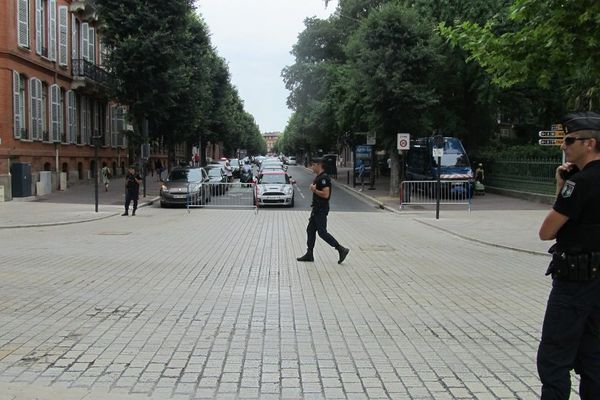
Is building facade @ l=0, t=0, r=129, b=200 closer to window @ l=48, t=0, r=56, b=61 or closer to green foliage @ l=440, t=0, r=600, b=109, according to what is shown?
window @ l=48, t=0, r=56, b=61

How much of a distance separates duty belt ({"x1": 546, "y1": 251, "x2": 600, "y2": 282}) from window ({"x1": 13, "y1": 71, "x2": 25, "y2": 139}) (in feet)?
86.2

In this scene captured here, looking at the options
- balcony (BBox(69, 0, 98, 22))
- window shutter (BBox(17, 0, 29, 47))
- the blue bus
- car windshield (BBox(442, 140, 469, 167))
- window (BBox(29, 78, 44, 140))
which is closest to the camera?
window shutter (BBox(17, 0, 29, 47))

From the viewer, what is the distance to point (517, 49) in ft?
35.2

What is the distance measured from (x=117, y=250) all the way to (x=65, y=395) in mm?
8011

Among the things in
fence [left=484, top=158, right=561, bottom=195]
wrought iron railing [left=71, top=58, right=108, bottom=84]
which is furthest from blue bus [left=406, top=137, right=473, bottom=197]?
wrought iron railing [left=71, top=58, right=108, bottom=84]

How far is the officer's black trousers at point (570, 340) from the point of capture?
3348mm

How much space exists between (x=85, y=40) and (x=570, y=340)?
3712cm

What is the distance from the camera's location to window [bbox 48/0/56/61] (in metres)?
30.1

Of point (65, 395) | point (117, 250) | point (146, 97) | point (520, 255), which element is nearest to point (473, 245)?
point (520, 255)

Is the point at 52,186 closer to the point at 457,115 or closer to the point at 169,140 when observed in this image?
the point at 169,140

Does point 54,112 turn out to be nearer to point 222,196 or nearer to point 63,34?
point 63,34

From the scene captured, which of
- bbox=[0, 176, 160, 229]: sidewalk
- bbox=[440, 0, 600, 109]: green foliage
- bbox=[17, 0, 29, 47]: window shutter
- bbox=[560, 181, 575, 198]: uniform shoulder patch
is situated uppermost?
bbox=[17, 0, 29, 47]: window shutter

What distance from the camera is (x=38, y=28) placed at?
28.8 m

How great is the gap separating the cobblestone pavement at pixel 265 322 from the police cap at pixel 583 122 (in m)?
2.04
